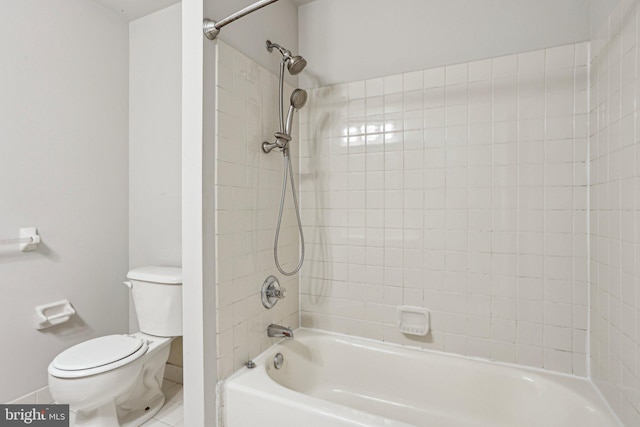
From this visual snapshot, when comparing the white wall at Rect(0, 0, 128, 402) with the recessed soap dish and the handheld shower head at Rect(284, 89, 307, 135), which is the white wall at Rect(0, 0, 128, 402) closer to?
the handheld shower head at Rect(284, 89, 307, 135)

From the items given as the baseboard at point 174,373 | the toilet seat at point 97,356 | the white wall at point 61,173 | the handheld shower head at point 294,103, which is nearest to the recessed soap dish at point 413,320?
the handheld shower head at point 294,103

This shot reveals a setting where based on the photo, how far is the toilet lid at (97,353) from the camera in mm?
1428

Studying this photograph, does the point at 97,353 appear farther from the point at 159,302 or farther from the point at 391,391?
the point at 391,391

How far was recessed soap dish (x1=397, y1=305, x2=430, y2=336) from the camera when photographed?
1600mm

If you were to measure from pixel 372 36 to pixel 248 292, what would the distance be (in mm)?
1517

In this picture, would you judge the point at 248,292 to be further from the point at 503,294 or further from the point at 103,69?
the point at 103,69

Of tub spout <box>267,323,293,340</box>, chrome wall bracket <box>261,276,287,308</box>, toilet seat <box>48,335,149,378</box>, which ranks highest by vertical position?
chrome wall bracket <box>261,276,287,308</box>

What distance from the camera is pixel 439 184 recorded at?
158 centimetres

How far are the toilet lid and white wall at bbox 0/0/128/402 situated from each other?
462 mm

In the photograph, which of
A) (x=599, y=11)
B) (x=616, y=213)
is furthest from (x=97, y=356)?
(x=599, y=11)

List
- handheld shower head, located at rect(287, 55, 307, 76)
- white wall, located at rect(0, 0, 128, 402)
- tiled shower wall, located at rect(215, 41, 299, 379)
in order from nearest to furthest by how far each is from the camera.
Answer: tiled shower wall, located at rect(215, 41, 299, 379) → handheld shower head, located at rect(287, 55, 307, 76) → white wall, located at rect(0, 0, 128, 402)

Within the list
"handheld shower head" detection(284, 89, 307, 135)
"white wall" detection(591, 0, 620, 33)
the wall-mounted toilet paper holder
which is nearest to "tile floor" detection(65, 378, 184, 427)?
the wall-mounted toilet paper holder

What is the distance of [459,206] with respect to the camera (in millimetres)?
1539

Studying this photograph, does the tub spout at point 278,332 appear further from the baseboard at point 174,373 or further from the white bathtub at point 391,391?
the baseboard at point 174,373
